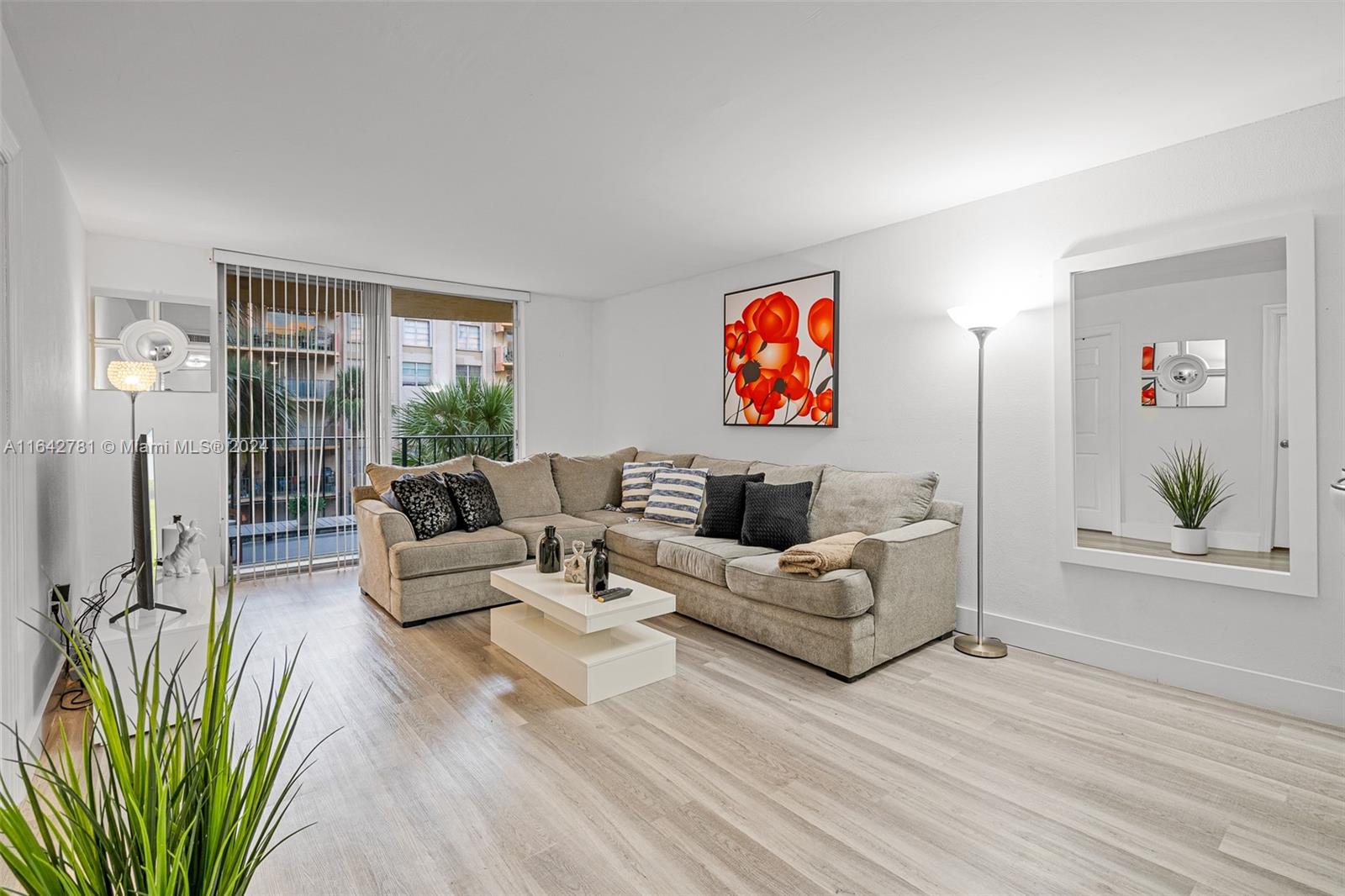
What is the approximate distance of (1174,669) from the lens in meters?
3.01

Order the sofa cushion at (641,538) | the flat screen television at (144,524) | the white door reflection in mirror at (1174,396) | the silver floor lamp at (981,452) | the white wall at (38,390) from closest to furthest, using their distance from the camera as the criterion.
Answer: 1. the white wall at (38,390)
2. the flat screen television at (144,524)
3. the white door reflection in mirror at (1174,396)
4. the silver floor lamp at (981,452)
5. the sofa cushion at (641,538)

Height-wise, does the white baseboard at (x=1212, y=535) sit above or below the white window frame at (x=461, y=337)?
below

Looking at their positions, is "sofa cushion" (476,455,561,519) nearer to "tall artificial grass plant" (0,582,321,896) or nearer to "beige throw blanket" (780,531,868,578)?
"beige throw blanket" (780,531,868,578)

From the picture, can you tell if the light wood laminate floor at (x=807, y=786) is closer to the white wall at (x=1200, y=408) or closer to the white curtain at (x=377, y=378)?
the white wall at (x=1200, y=408)

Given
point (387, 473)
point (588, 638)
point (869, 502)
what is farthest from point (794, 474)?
point (387, 473)

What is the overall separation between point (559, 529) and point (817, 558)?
208 cm

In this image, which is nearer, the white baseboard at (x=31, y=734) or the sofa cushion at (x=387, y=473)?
the white baseboard at (x=31, y=734)

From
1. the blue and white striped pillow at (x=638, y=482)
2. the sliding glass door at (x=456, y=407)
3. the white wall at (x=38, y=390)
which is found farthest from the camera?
the sliding glass door at (x=456, y=407)

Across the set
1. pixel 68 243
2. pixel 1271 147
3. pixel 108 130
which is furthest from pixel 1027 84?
pixel 68 243

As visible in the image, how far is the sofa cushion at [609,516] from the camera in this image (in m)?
5.00

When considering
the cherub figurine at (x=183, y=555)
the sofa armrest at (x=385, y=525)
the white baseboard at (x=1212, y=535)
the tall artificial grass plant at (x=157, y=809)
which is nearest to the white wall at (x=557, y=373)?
the sofa armrest at (x=385, y=525)

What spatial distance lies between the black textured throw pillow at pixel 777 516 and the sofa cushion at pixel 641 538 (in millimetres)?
541

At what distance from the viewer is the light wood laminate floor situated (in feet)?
5.98

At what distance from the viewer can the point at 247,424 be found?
4.93 metres
